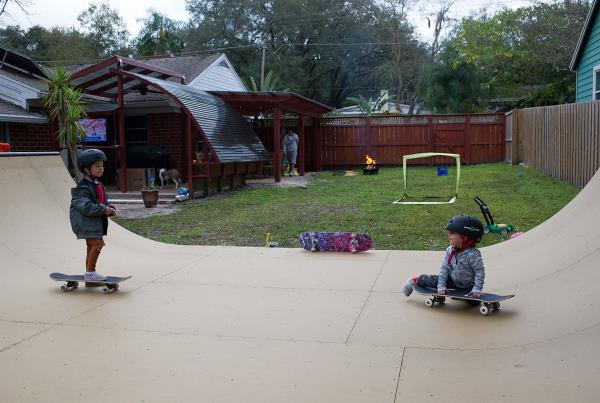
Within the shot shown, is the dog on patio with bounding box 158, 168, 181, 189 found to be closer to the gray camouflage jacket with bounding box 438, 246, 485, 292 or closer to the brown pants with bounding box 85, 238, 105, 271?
the brown pants with bounding box 85, 238, 105, 271

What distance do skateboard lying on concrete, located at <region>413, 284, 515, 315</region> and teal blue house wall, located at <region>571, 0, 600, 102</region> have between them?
13.5 metres

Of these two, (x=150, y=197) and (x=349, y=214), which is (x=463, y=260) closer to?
(x=349, y=214)

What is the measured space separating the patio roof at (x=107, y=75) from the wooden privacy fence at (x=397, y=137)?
817 cm

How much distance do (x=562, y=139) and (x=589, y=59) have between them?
376 centimetres

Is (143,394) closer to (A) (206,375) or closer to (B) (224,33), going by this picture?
(A) (206,375)

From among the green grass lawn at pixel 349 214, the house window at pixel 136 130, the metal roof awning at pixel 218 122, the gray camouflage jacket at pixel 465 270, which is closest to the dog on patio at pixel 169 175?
the metal roof awning at pixel 218 122

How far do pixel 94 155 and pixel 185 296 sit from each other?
63.4 inches

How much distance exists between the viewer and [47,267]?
6797mm

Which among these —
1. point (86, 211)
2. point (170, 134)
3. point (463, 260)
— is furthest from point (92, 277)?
point (170, 134)

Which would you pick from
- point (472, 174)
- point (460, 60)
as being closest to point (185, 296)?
point (472, 174)

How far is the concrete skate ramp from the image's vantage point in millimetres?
3467

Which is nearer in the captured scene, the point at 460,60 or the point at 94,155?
the point at 94,155

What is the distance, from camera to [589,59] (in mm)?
17188

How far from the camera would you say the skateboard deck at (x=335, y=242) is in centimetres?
776
